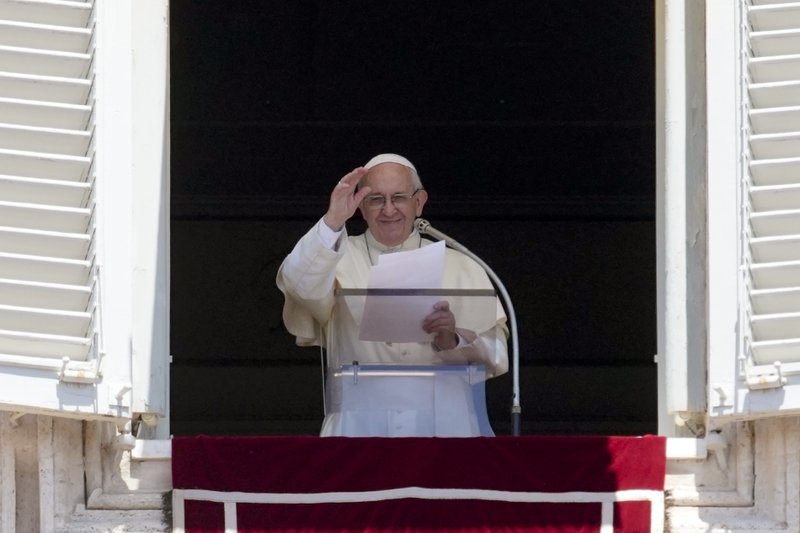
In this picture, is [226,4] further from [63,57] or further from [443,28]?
[63,57]

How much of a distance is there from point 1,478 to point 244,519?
530 millimetres

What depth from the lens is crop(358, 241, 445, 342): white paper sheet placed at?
507 cm

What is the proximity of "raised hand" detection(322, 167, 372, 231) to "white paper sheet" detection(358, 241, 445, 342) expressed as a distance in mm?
234

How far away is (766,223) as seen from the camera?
4770 mm

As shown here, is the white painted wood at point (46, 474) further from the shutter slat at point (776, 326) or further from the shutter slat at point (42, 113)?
the shutter slat at point (776, 326)

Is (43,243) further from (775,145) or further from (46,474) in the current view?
(775,145)

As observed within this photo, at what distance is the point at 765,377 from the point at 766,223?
1.13 ft

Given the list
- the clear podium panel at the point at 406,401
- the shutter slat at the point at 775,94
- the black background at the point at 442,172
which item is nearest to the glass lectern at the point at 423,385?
the clear podium panel at the point at 406,401

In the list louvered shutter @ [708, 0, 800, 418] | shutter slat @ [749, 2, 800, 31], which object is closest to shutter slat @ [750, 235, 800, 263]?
louvered shutter @ [708, 0, 800, 418]

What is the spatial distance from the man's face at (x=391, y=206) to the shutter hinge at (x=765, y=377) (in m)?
1.28

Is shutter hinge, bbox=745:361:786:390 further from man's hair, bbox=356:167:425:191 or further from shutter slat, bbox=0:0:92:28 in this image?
shutter slat, bbox=0:0:92:28

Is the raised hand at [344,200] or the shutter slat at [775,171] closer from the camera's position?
the shutter slat at [775,171]

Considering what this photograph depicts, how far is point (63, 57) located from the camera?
4820 mm

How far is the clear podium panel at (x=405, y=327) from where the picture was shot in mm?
5102
